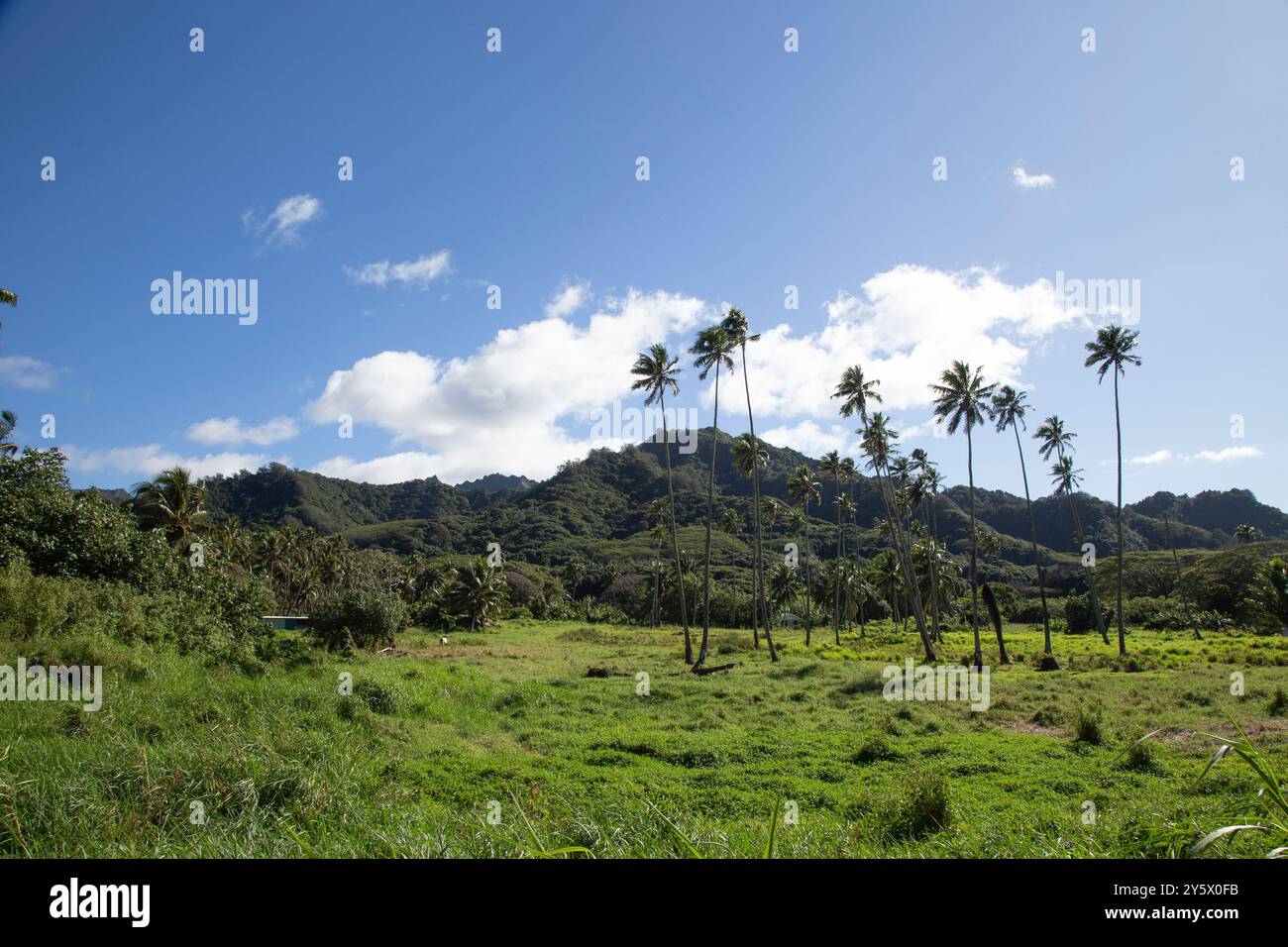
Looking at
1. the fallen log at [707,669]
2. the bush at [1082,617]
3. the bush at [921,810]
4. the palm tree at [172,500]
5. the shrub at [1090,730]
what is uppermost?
the palm tree at [172,500]

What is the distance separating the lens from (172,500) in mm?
41438

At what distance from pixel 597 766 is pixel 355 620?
2538 centimetres

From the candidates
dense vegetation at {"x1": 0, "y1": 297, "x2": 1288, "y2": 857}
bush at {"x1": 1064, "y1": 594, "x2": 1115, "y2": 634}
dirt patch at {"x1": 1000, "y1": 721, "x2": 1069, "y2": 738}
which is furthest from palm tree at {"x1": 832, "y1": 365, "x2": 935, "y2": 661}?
bush at {"x1": 1064, "y1": 594, "x2": 1115, "y2": 634}

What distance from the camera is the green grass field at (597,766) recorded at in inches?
283

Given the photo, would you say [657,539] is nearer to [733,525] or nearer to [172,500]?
[733,525]

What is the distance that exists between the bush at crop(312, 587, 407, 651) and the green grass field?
8253mm

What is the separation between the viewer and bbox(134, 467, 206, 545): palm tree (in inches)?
1590

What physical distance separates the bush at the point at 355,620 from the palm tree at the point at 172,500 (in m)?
12.1

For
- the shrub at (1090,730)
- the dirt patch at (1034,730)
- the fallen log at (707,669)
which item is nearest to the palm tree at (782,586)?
the fallen log at (707,669)

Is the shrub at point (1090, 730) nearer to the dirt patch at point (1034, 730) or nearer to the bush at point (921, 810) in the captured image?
the dirt patch at point (1034, 730)

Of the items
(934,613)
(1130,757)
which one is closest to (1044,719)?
(1130,757)

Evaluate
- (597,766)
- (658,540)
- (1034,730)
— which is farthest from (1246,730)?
(658,540)
